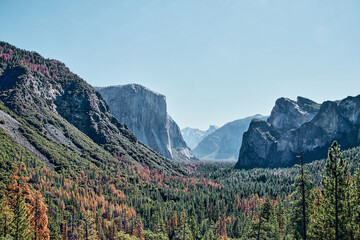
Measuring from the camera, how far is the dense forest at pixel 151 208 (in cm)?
3459

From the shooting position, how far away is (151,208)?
144m

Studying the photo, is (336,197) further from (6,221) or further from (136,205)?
(136,205)

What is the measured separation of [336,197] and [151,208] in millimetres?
124444

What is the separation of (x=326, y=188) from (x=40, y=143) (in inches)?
7877

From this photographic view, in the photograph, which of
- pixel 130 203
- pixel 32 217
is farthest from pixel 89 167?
pixel 32 217

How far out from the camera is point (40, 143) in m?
185

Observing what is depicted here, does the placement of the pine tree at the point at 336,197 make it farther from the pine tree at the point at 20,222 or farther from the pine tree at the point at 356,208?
the pine tree at the point at 20,222

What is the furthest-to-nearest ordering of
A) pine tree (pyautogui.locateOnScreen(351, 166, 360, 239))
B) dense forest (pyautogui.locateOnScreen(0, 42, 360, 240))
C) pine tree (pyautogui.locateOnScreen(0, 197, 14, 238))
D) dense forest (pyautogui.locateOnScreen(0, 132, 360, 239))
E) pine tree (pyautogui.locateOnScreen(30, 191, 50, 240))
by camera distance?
pine tree (pyautogui.locateOnScreen(30, 191, 50, 240)), pine tree (pyautogui.locateOnScreen(0, 197, 14, 238)), dense forest (pyautogui.locateOnScreen(0, 42, 360, 240)), dense forest (pyautogui.locateOnScreen(0, 132, 360, 239)), pine tree (pyautogui.locateOnScreen(351, 166, 360, 239))

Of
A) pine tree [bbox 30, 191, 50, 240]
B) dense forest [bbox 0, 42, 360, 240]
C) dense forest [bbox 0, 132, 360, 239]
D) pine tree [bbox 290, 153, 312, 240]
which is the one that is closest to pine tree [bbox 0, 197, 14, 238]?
dense forest [bbox 0, 132, 360, 239]

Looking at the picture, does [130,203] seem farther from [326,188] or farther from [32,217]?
[326,188]

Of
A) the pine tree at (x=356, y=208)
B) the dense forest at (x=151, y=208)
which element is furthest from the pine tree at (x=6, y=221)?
the pine tree at (x=356, y=208)

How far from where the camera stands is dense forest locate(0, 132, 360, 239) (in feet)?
113

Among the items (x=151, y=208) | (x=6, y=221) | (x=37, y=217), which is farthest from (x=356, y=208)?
(x=151, y=208)

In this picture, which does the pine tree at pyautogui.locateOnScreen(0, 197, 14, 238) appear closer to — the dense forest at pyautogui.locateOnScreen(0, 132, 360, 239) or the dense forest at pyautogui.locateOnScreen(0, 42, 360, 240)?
the dense forest at pyautogui.locateOnScreen(0, 132, 360, 239)
